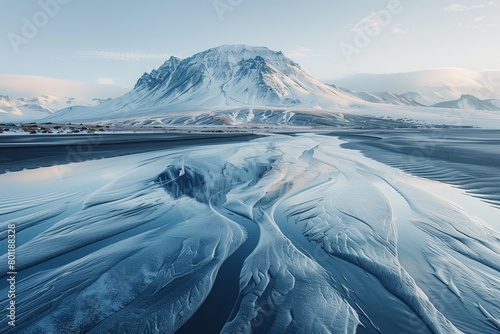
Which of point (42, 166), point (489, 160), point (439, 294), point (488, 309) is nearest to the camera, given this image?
point (488, 309)

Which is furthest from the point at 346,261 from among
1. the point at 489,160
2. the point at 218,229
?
the point at 489,160

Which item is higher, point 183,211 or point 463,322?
point 463,322

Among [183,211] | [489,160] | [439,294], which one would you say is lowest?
[489,160]

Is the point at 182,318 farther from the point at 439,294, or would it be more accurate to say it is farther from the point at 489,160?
the point at 489,160

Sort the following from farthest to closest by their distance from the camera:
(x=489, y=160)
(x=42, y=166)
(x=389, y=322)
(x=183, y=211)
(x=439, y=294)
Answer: (x=489, y=160)
(x=42, y=166)
(x=183, y=211)
(x=439, y=294)
(x=389, y=322)

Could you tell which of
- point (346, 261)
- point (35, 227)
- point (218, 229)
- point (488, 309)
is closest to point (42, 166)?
point (35, 227)

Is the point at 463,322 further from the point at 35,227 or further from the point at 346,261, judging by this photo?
the point at 35,227

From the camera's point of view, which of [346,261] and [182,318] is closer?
[182,318]
